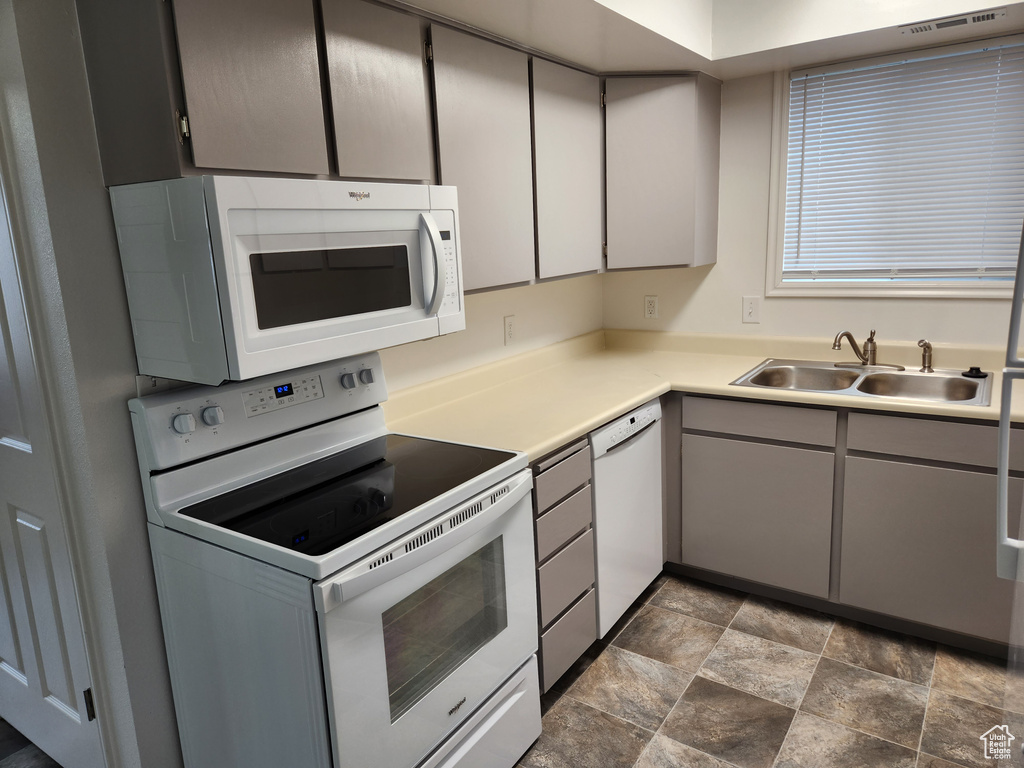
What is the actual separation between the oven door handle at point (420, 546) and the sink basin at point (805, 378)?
150cm

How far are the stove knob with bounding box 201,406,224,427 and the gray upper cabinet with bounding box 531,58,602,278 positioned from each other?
1257 millimetres

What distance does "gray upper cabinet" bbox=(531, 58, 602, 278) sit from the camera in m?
2.46

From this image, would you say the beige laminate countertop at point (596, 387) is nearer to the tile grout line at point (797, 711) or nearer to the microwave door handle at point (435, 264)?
the microwave door handle at point (435, 264)

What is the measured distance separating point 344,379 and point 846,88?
233cm

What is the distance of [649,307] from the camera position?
3.39 meters

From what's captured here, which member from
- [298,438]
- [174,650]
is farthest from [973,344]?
→ [174,650]

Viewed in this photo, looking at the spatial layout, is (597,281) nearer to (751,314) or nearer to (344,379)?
(751,314)

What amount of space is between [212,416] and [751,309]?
237 centimetres

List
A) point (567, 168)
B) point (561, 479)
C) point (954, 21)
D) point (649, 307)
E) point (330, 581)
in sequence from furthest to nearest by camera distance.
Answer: point (649, 307), point (567, 168), point (954, 21), point (561, 479), point (330, 581)

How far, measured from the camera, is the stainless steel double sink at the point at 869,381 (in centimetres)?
252

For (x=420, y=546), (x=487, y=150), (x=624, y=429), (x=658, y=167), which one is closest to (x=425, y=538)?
(x=420, y=546)

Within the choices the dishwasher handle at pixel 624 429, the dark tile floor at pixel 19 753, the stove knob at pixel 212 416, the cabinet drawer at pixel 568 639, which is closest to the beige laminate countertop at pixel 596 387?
the dishwasher handle at pixel 624 429

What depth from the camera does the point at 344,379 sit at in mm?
1908

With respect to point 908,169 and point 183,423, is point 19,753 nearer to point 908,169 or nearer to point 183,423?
point 183,423
